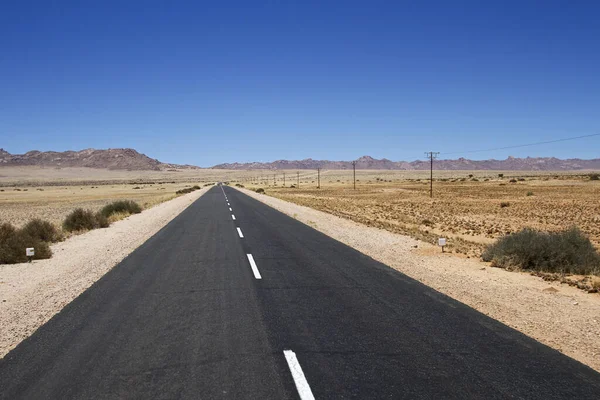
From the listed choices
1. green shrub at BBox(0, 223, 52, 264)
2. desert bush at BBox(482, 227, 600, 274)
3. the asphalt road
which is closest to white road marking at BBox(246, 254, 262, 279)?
the asphalt road

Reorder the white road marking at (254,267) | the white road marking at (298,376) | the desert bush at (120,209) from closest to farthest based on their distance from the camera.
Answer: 1. the white road marking at (298,376)
2. the white road marking at (254,267)
3. the desert bush at (120,209)

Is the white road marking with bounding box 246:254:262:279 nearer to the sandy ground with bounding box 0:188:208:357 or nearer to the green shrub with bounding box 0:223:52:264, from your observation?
the sandy ground with bounding box 0:188:208:357

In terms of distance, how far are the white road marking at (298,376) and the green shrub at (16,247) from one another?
38.4 ft

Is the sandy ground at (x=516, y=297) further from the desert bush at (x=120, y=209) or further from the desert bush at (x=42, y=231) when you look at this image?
the desert bush at (x=120, y=209)

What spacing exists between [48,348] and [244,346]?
2.61 meters

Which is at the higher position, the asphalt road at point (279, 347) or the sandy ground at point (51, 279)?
the asphalt road at point (279, 347)

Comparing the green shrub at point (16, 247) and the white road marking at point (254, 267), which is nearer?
the white road marking at point (254, 267)

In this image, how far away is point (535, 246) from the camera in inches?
498

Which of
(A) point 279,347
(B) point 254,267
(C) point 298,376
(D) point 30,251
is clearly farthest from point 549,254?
(D) point 30,251

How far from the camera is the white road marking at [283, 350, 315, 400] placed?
Result: 183 inches

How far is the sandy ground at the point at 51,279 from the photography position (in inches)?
295

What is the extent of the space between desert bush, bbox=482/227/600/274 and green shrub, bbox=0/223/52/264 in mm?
13707

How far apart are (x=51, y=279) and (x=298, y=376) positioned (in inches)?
332

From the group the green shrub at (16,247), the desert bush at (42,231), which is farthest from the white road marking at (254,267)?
the desert bush at (42,231)
